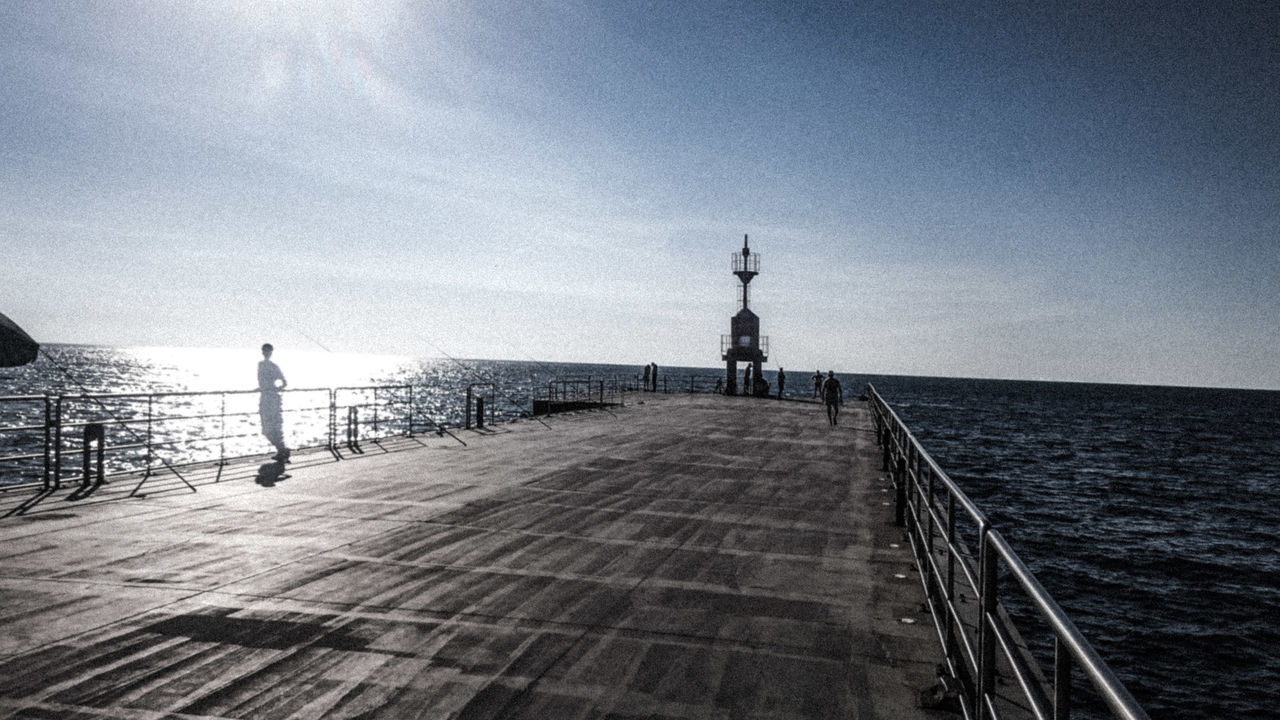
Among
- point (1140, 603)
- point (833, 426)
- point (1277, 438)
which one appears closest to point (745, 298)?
point (833, 426)

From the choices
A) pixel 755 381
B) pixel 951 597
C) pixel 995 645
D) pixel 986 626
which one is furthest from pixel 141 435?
pixel 986 626

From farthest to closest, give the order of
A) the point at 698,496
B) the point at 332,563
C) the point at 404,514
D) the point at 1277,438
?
the point at 1277,438
the point at 698,496
the point at 404,514
the point at 332,563

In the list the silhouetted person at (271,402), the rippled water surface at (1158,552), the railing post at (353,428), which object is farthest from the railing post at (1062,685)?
the railing post at (353,428)

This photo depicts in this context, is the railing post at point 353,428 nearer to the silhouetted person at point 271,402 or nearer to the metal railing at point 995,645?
the silhouetted person at point 271,402

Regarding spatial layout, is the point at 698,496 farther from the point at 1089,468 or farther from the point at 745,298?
the point at 745,298

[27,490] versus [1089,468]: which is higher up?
[27,490]

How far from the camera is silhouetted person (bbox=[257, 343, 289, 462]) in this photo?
1455 centimetres

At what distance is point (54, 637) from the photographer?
5238 millimetres

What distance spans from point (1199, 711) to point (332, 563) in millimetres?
13500

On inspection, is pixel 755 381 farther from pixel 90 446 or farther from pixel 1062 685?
pixel 1062 685

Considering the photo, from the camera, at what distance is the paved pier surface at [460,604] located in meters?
4.51

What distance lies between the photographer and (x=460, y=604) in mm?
6121

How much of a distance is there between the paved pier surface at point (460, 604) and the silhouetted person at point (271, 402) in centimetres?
295

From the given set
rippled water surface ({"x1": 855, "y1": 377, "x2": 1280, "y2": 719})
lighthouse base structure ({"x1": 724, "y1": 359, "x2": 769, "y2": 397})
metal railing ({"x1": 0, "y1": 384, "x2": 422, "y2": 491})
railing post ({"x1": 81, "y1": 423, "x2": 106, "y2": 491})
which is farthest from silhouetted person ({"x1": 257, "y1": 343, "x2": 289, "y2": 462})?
lighthouse base structure ({"x1": 724, "y1": 359, "x2": 769, "y2": 397})
